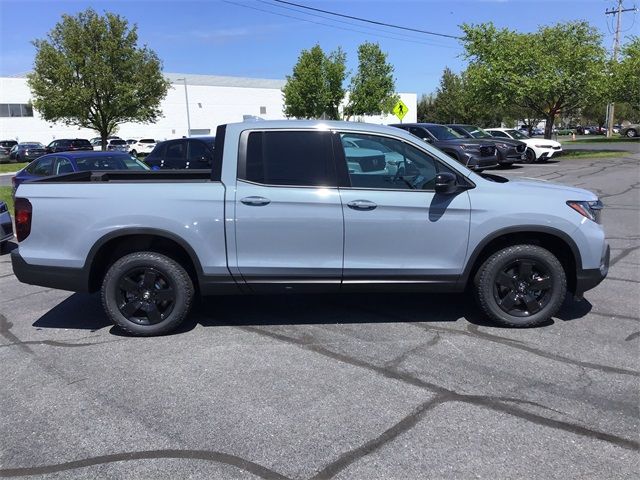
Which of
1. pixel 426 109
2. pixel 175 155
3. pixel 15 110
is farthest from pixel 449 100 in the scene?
pixel 175 155

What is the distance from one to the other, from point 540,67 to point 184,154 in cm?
1880

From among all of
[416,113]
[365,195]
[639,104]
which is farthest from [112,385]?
[416,113]

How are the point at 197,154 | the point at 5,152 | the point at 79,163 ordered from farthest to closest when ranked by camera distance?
1. the point at 5,152
2. the point at 197,154
3. the point at 79,163

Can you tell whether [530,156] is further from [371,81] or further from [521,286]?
[371,81]

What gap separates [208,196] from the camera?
464 centimetres

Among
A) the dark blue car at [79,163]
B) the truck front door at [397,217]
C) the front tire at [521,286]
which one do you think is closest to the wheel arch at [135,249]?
the truck front door at [397,217]

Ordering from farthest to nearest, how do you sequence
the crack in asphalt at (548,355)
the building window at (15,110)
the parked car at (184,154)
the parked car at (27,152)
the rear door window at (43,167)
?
the building window at (15,110) → the parked car at (27,152) → the parked car at (184,154) → the rear door window at (43,167) → the crack in asphalt at (548,355)

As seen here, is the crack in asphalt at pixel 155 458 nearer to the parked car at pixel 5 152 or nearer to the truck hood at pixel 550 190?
the truck hood at pixel 550 190

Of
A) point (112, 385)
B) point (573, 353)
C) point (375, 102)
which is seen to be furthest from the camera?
point (375, 102)

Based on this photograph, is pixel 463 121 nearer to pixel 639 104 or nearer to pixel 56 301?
pixel 639 104

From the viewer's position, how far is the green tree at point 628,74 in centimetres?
2823

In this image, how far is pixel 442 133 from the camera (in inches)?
789

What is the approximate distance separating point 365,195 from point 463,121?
68.5 metres

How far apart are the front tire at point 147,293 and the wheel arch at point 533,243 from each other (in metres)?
2.47
